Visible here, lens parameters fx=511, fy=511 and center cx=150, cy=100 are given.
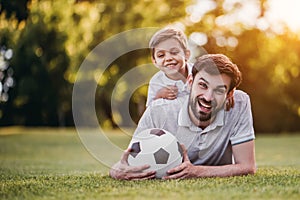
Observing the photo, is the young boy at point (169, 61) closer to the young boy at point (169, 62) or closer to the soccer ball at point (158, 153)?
the young boy at point (169, 62)

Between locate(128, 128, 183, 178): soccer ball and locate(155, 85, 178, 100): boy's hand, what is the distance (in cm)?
58

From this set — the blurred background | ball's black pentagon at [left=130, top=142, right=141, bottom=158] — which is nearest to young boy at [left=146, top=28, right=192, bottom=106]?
ball's black pentagon at [left=130, top=142, right=141, bottom=158]

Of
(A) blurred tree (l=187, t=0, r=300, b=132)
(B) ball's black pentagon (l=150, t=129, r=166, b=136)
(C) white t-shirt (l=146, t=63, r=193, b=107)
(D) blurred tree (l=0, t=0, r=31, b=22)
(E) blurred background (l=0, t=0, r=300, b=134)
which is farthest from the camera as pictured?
(A) blurred tree (l=187, t=0, r=300, b=132)

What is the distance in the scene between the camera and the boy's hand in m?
4.58

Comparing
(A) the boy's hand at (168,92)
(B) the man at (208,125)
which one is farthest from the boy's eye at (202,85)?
(A) the boy's hand at (168,92)

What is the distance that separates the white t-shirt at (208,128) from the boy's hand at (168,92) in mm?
212

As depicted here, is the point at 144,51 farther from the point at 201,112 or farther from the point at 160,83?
the point at 201,112

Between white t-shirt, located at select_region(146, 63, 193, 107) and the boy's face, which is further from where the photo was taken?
the boy's face

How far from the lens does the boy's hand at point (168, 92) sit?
458 cm

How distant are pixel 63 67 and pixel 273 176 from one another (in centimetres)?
1660

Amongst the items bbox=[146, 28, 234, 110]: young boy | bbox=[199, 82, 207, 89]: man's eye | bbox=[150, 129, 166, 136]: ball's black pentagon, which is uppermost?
bbox=[146, 28, 234, 110]: young boy

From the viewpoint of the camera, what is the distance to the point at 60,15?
684 inches

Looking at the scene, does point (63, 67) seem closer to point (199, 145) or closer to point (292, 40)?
point (292, 40)

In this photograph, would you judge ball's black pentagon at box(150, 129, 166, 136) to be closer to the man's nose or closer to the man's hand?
the man's hand
